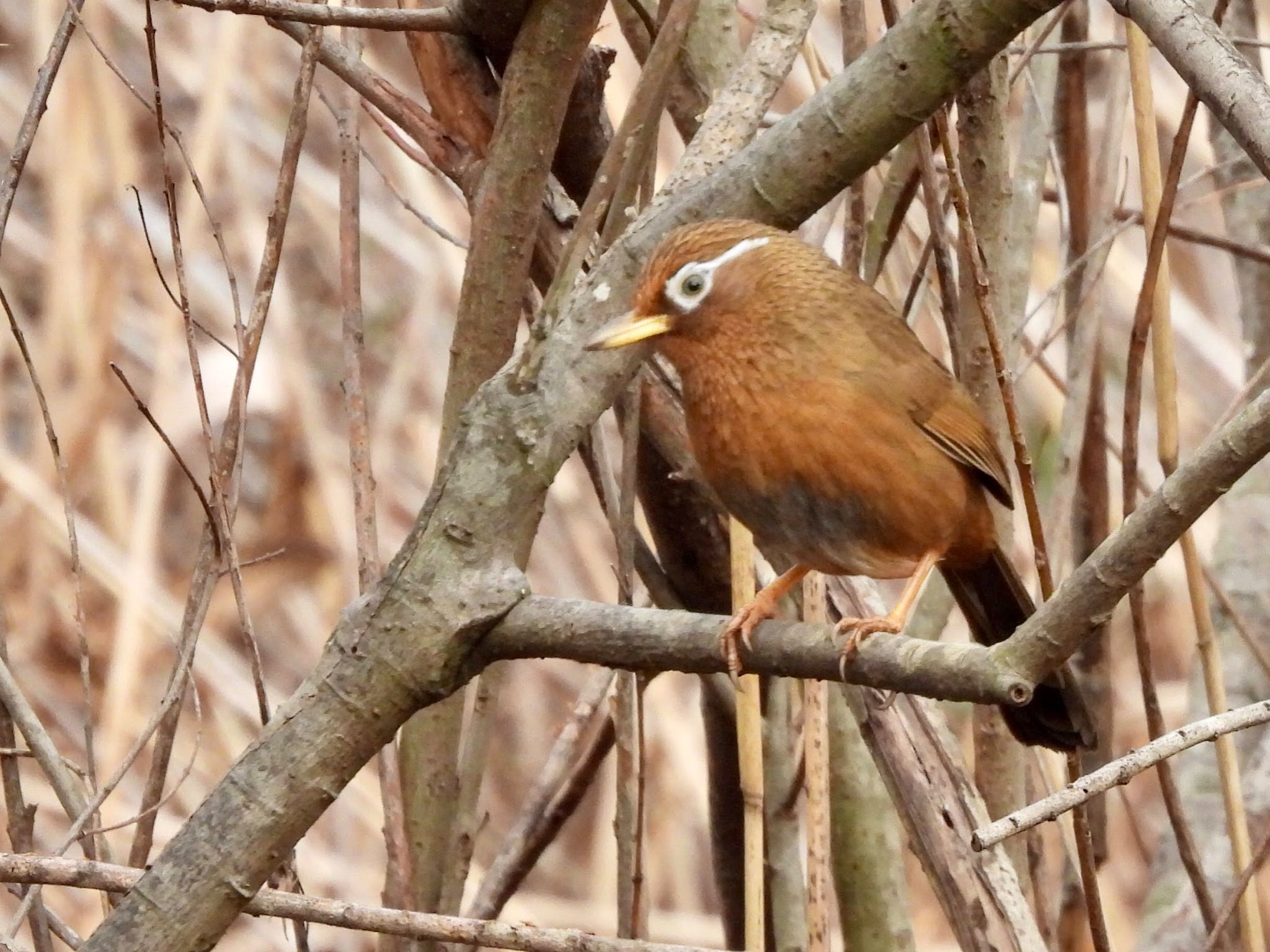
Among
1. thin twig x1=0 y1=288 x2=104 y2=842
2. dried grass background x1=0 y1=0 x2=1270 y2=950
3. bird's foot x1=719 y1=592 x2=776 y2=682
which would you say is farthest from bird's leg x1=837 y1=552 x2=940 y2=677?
dried grass background x1=0 y1=0 x2=1270 y2=950

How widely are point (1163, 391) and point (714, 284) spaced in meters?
0.79

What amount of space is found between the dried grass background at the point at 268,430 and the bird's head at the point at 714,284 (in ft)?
9.09

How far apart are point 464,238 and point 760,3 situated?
1550 mm

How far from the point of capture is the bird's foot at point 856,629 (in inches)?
76.4

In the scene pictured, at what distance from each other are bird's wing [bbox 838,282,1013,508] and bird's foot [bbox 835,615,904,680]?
417 millimetres

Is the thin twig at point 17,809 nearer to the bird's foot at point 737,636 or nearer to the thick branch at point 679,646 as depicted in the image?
the thick branch at point 679,646

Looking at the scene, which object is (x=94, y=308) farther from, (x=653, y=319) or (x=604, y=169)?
(x=604, y=169)

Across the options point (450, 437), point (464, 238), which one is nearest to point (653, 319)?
point (450, 437)

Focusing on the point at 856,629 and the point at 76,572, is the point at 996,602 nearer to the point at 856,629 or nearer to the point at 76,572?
the point at 856,629

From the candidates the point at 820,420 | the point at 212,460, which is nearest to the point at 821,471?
the point at 820,420

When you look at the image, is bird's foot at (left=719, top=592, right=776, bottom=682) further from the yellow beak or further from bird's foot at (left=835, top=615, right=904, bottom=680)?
the yellow beak

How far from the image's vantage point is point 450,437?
2775 mm

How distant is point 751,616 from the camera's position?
8.71 ft

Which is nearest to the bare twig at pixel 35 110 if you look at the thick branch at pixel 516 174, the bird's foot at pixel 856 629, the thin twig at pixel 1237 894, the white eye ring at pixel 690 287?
the thick branch at pixel 516 174
